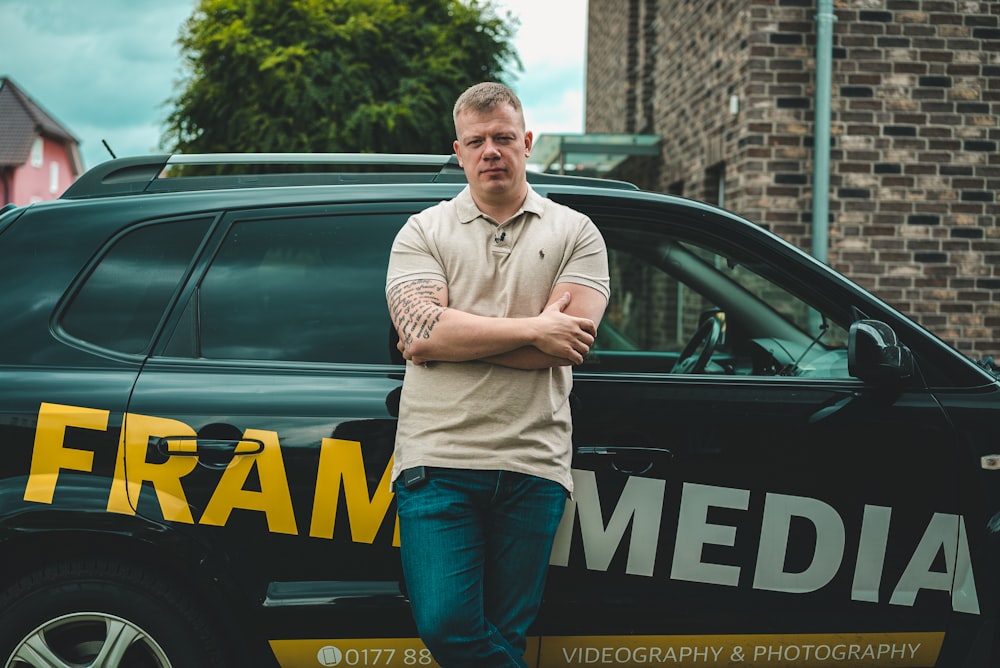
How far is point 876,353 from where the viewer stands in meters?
2.39

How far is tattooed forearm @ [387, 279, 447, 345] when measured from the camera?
6.72ft

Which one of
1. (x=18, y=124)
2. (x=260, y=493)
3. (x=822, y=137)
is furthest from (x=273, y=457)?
(x=18, y=124)

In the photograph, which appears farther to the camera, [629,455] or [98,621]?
[629,455]

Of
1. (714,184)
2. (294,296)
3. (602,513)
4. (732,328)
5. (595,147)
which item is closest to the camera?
(602,513)

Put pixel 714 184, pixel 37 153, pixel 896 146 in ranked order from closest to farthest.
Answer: pixel 896 146 → pixel 714 184 → pixel 37 153

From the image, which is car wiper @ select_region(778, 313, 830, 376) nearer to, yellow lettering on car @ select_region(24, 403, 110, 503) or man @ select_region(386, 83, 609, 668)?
man @ select_region(386, 83, 609, 668)

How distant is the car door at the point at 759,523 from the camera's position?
2441 millimetres

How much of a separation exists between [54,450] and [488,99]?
1.36m

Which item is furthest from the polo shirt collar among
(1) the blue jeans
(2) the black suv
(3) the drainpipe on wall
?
(3) the drainpipe on wall

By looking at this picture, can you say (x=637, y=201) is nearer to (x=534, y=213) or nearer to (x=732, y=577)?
(x=534, y=213)

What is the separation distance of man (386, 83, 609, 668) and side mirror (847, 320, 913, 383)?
0.72 metres

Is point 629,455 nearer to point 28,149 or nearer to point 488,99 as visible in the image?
point 488,99

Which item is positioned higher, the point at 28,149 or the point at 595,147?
the point at 28,149

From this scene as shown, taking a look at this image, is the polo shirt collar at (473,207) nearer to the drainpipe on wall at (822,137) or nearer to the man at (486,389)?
the man at (486,389)
